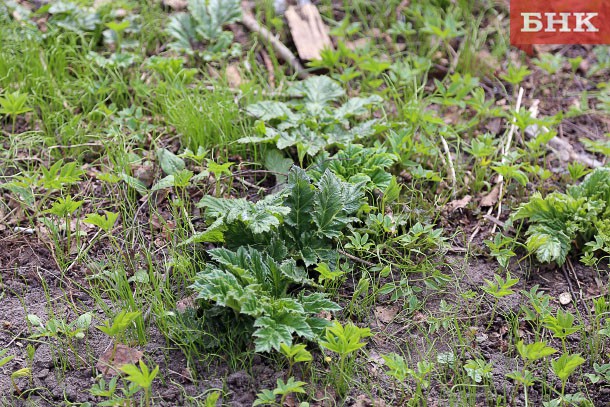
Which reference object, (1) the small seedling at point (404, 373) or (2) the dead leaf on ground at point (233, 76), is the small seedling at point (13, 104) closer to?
(2) the dead leaf on ground at point (233, 76)

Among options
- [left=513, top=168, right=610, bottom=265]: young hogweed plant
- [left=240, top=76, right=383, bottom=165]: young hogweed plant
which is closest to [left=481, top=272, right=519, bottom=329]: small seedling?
[left=513, top=168, right=610, bottom=265]: young hogweed plant

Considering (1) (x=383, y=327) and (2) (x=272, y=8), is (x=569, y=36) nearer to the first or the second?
(2) (x=272, y=8)

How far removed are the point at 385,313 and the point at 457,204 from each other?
0.79 m

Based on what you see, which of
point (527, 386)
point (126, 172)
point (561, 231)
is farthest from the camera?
point (126, 172)

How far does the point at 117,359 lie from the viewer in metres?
2.64

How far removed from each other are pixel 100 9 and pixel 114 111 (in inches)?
36.3

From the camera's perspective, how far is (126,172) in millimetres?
3369

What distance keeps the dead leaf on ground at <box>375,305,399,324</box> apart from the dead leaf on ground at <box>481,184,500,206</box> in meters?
0.84

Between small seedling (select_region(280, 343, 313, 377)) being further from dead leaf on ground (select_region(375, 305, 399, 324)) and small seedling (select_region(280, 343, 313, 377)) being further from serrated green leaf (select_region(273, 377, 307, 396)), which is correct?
dead leaf on ground (select_region(375, 305, 399, 324))

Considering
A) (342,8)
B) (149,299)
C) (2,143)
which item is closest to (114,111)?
(2,143)

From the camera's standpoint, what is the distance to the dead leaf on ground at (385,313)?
2887 millimetres

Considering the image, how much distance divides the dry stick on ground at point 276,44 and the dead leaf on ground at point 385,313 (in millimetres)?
1671

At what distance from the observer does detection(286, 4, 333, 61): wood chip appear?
4.25 meters
